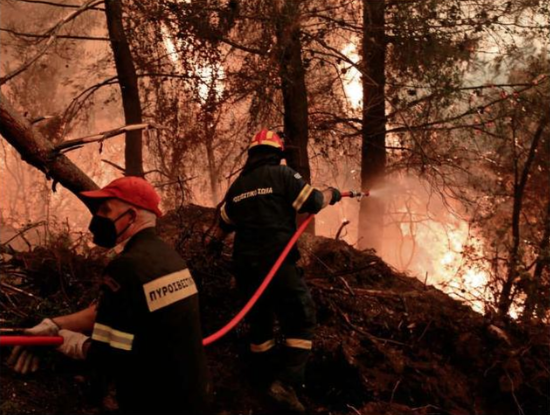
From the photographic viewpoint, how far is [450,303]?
19.4 ft

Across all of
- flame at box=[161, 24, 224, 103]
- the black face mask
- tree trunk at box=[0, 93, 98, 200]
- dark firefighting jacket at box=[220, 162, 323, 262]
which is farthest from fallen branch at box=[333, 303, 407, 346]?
flame at box=[161, 24, 224, 103]

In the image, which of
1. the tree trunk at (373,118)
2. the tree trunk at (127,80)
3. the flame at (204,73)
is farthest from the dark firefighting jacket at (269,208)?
the tree trunk at (127,80)

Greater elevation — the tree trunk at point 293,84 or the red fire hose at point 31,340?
the tree trunk at point 293,84

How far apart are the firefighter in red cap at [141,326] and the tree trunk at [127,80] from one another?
5.38 meters

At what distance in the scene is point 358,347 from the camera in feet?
16.2

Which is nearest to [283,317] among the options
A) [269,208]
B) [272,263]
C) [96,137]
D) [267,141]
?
[272,263]

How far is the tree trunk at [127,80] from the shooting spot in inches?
306

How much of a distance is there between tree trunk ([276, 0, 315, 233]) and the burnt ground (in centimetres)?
219

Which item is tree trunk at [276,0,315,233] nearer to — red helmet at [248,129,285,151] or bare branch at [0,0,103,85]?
red helmet at [248,129,285,151]

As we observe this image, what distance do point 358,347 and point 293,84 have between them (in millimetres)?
4104

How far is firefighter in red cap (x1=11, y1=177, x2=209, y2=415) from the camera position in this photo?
7.70ft

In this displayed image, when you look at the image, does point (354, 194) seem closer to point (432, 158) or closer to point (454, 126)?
point (432, 158)

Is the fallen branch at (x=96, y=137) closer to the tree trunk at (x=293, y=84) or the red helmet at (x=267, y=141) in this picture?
the red helmet at (x=267, y=141)

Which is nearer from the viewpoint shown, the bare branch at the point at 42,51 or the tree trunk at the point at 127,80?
the bare branch at the point at 42,51
